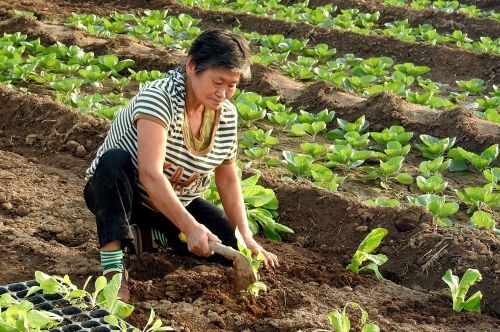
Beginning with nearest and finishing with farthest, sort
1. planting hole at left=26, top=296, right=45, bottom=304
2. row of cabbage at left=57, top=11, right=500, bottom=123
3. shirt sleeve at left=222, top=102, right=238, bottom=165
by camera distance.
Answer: planting hole at left=26, top=296, right=45, bottom=304
shirt sleeve at left=222, top=102, right=238, bottom=165
row of cabbage at left=57, top=11, right=500, bottom=123

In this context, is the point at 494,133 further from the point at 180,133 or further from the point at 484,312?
the point at 180,133

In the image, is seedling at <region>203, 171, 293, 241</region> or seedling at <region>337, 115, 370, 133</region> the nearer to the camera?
seedling at <region>203, 171, 293, 241</region>

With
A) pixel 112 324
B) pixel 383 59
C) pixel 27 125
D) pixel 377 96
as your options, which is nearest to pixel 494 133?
pixel 377 96

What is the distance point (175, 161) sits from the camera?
13.4 feet

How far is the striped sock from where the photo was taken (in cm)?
438

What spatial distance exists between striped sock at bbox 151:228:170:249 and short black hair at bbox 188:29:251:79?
36.2 inches

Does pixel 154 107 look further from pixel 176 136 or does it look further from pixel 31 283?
pixel 31 283

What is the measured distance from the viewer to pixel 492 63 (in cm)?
939

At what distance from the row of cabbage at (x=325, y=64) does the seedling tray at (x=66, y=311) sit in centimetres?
461

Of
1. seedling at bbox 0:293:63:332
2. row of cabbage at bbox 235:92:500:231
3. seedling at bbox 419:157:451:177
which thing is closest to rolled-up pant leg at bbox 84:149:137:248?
seedling at bbox 0:293:63:332

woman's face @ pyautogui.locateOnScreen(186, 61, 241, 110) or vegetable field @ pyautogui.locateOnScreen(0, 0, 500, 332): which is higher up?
woman's face @ pyautogui.locateOnScreen(186, 61, 241, 110)

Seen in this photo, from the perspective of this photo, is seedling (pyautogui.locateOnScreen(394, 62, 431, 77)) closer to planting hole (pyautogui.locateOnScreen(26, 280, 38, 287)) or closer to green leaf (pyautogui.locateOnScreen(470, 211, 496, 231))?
green leaf (pyautogui.locateOnScreen(470, 211, 496, 231))

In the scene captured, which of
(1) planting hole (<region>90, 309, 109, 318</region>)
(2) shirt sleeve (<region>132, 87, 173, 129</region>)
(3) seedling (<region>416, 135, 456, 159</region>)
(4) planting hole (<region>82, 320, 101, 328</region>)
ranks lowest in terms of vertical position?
Answer: (3) seedling (<region>416, 135, 456, 159</region>)

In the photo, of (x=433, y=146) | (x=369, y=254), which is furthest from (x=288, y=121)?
(x=369, y=254)
